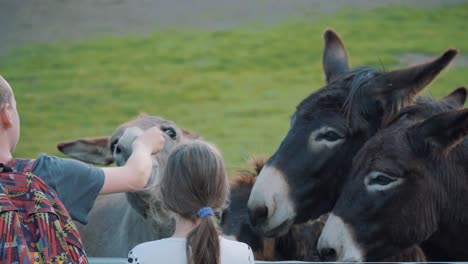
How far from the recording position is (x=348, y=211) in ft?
13.9

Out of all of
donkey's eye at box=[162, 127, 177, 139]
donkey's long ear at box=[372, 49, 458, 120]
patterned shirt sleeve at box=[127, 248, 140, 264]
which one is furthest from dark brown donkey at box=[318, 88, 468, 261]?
patterned shirt sleeve at box=[127, 248, 140, 264]

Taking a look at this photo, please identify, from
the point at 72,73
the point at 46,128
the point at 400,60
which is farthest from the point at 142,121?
the point at 72,73

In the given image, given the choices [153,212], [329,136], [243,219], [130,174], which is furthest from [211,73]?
[130,174]

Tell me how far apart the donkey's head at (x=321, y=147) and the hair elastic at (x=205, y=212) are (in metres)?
1.69

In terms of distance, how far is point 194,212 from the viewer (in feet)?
9.54

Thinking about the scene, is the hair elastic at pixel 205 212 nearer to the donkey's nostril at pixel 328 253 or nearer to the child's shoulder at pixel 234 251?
the child's shoulder at pixel 234 251

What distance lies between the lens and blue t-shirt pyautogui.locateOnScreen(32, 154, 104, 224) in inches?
121

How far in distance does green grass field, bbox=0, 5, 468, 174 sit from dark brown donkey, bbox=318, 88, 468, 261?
8104 millimetres

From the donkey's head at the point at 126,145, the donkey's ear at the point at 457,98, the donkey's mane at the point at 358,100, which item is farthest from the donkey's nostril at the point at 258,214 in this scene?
the donkey's ear at the point at 457,98

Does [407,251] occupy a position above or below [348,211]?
below

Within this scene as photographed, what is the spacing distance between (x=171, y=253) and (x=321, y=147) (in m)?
1.98

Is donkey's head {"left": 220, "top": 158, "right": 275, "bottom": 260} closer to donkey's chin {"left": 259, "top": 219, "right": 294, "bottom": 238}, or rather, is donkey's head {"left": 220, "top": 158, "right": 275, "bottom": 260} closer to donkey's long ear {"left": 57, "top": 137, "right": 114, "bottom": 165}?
donkey's chin {"left": 259, "top": 219, "right": 294, "bottom": 238}

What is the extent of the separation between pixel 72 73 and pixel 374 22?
6881 millimetres

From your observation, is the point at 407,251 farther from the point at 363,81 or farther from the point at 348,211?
the point at 363,81
